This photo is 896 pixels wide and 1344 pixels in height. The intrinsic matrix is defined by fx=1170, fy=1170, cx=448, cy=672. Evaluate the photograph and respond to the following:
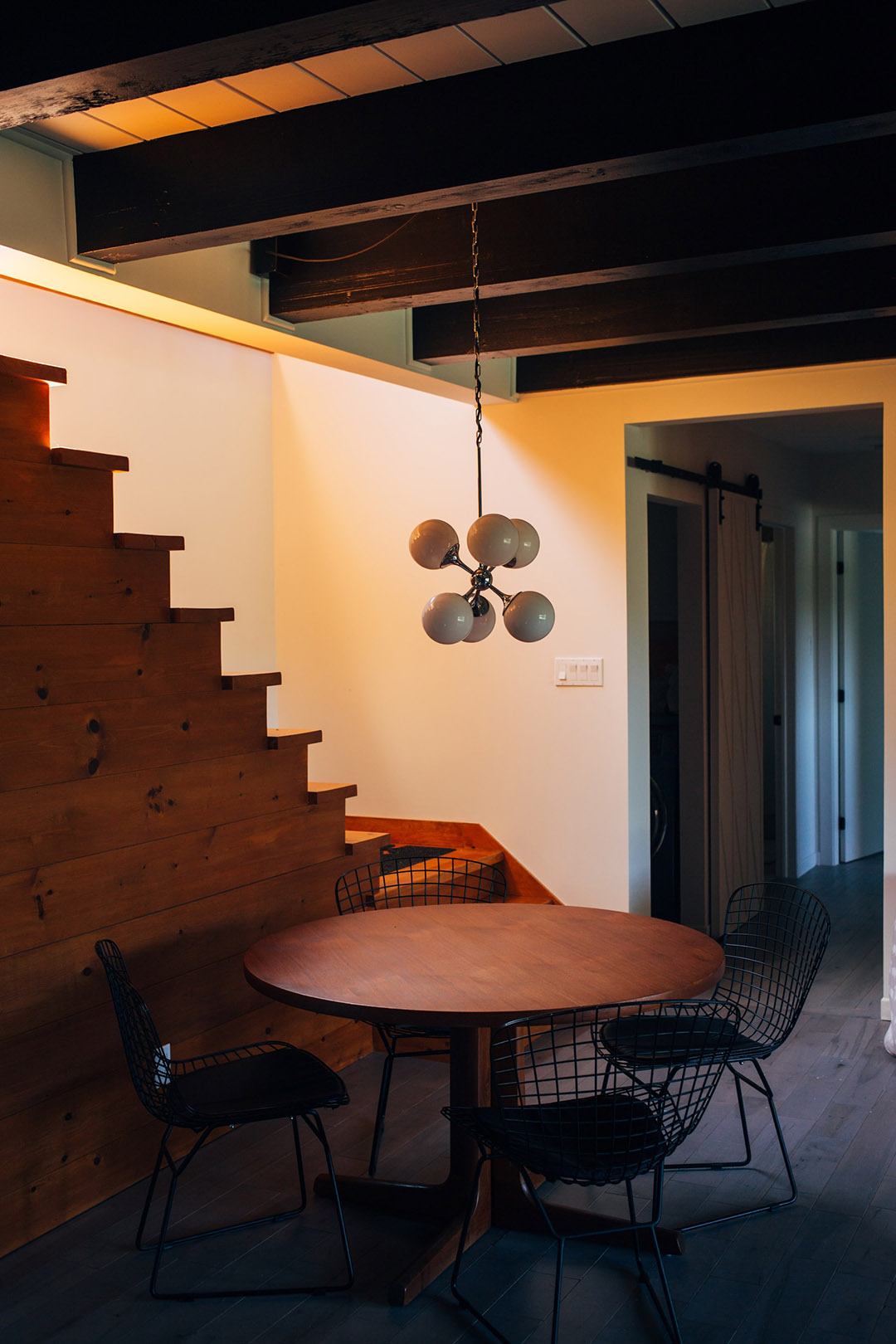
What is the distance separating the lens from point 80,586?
3141 millimetres

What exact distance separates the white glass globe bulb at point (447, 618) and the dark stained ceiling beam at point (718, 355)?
174cm

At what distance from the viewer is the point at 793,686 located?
7.10 m

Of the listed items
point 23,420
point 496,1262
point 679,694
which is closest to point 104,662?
point 23,420

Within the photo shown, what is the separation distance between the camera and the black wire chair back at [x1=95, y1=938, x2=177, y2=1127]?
8.73 ft

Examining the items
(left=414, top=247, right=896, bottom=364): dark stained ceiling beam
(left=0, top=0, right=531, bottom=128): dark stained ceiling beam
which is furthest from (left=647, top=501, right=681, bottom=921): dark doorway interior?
(left=0, top=0, right=531, bottom=128): dark stained ceiling beam

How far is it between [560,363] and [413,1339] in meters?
3.58

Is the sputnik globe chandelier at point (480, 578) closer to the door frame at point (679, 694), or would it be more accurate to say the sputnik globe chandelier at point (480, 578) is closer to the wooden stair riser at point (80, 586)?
the wooden stair riser at point (80, 586)

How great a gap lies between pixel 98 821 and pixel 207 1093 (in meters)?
0.82

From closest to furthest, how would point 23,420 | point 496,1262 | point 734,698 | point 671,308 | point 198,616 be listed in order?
point 496,1262
point 23,420
point 198,616
point 671,308
point 734,698

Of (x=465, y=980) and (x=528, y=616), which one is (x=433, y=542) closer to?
(x=528, y=616)

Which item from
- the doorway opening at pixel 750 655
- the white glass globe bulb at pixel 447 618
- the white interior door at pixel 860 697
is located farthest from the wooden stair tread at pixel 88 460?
the white interior door at pixel 860 697

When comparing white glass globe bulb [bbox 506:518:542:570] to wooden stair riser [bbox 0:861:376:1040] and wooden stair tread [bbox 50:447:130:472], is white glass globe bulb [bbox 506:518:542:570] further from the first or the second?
wooden stair riser [bbox 0:861:376:1040]

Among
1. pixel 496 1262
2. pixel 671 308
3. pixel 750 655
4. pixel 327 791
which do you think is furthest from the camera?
pixel 750 655

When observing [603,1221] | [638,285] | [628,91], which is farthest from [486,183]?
[603,1221]
